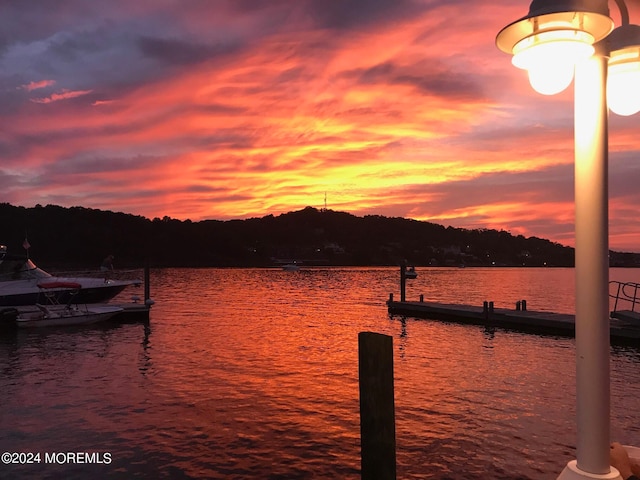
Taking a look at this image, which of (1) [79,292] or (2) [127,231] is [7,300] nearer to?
(1) [79,292]

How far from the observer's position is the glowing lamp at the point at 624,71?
3895mm

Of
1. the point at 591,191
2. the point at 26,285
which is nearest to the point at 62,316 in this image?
the point at 26,285

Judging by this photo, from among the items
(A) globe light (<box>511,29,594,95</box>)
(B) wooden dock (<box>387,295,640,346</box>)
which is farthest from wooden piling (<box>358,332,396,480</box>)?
(B) wooden dock (<box>387,295,640,346</box>)

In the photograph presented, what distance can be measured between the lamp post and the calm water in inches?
299

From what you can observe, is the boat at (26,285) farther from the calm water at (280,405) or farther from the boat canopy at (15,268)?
the calm water at (280,405)

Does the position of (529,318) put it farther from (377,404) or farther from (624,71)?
(624,71)

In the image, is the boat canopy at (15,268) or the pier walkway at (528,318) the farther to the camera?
the boat canopy at (15,268)

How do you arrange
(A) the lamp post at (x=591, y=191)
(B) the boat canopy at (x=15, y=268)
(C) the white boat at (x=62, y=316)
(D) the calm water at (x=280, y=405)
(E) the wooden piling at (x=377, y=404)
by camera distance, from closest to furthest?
(A) the lamp post at (x=591, y=191), (E) the wooden piling at (x=377, y=404), (D) the calm water at (x=280, y=405), (C) the white boat at (x=62, y=316), (B) the boat canopy at (x=15, y=268)

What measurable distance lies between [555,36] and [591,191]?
112 cm

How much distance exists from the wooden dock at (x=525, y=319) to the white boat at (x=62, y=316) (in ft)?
70.1

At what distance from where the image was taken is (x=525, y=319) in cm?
3003

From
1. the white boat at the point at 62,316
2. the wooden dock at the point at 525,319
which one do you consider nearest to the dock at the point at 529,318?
the wooden dock at the point at 525,319

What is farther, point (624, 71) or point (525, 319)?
point (525, 319)

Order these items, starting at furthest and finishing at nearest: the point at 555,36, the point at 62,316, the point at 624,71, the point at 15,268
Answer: the point at 15,268 < the point at 62,316 < the point at 624,71 < the point at 555,36
